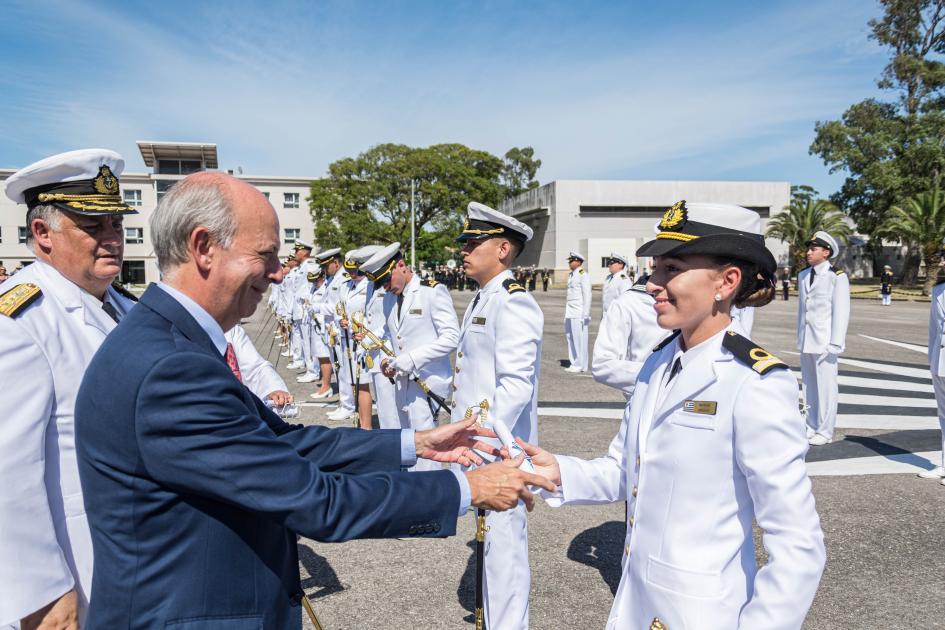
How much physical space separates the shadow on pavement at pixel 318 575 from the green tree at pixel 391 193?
4326 cm

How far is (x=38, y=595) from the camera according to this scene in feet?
6.18

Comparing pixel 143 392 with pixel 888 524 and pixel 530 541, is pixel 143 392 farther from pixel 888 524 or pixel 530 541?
pixel 888 524

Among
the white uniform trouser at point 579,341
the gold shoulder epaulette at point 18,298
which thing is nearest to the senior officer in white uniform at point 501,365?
the gold shoulder epaulette at point 18,298

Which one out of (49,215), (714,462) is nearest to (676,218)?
(714,462)

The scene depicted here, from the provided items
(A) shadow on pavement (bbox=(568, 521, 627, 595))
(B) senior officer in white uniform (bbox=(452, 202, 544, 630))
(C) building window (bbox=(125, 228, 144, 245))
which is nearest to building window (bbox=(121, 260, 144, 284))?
(C) building window (bbox=(125, 228, 144, 245))

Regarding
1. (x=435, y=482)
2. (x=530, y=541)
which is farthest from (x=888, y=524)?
(x=435, y=482)

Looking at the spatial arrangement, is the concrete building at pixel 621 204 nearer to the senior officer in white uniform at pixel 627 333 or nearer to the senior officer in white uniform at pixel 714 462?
the senior officer in white uniform at pixel 627 333

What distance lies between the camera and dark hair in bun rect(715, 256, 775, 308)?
2.07m

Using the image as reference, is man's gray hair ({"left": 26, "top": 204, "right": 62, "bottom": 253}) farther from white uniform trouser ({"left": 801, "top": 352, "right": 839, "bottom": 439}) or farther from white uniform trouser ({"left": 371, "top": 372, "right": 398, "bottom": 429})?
white uniform trouser ({"left": 801, "top": 352, "right": 839, "bottom": 439})

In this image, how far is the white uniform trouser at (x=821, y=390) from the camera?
298 inches

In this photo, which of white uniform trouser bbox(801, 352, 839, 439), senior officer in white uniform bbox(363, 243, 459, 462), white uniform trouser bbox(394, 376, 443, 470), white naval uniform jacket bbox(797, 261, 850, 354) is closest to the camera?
senior officer in white uniform bbox(363, 243, 459, 462)

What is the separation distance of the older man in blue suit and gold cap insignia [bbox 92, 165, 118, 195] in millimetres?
1145

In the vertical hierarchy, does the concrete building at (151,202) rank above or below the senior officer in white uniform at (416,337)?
above

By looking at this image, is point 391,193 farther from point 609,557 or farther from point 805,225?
point 609,557
